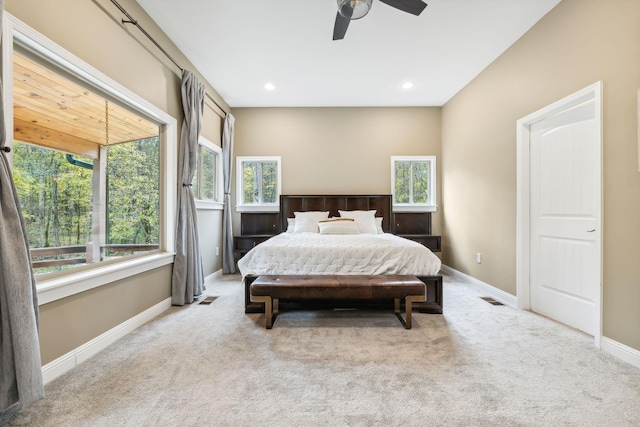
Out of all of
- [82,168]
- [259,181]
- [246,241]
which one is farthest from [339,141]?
[82,168]

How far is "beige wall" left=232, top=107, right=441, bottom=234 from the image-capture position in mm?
5008

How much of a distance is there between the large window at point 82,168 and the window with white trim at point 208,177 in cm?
79

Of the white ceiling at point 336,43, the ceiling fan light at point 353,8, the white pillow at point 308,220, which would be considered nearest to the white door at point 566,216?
the white ceiling at point 336,43

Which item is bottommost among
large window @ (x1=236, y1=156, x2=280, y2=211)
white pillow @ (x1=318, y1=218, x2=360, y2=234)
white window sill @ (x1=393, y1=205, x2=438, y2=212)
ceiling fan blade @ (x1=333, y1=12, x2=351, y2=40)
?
white pillow @ (x1=318, y1=218, x2=360, y2=234)

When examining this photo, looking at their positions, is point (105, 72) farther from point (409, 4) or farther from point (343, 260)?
point (343, 260)

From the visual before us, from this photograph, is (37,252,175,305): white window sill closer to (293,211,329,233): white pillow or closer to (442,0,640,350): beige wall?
(293,211,329,233): white pillow

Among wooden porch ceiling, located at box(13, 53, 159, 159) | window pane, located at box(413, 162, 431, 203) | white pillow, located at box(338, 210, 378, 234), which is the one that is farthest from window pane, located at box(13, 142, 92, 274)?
window pane, located at box(413, 162, 431, 203)

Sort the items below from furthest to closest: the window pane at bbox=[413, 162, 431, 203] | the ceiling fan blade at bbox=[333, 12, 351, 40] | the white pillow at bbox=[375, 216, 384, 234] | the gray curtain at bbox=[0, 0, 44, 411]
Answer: the window pane at bbox=[413, 162, 431, 203], the white pillow at bbox=[375, 216, 384, 234], the ceiling fan blade at bbox=[333, 12, 351, 40], the gray curtain at bbox=[0, 0, 44, 411]

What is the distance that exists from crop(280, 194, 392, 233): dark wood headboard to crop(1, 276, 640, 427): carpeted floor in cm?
251

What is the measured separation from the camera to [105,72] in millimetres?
2154

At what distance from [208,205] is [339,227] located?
1.96 meters

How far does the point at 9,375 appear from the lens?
4.36ft

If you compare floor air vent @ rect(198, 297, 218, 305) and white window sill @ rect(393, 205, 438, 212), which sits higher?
white window sill @ rect(393, 205, 438, 212)

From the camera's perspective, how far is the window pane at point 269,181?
509 centimetres
